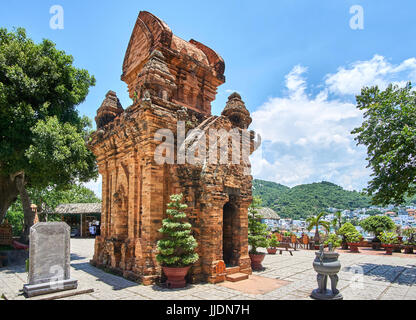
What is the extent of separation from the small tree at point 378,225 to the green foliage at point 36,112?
20936 mm

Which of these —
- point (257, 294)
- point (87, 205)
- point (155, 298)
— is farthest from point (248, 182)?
point (87, 205)

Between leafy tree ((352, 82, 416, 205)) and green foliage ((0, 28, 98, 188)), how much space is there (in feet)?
45.4

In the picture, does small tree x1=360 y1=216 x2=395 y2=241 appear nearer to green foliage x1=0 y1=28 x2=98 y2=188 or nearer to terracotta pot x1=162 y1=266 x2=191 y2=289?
terracotta pot x1=162 y1=266 x2=191 y2=289

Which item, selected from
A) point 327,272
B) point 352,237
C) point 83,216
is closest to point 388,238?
point 352,237

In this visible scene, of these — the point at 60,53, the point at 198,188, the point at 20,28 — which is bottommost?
the point at 198,188

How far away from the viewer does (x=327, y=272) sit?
23.4ft

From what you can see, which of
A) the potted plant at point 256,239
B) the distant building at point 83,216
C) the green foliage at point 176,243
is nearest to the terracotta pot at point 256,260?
the potted plant at point 256,239

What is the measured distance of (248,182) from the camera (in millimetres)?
10664

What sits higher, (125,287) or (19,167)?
(19,167)

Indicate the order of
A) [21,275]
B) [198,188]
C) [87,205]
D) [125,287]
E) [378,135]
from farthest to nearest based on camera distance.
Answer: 1. [87,205]
2. [378,135]
3. [21,275]
4. [198,188]
5. [125,287]

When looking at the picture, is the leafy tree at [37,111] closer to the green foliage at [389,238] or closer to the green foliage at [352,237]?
the green foliage at [352,237]

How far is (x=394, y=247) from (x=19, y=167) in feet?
76.7

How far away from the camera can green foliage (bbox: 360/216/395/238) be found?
815 inches

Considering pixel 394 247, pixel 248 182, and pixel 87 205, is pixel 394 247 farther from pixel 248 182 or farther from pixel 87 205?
pixel 87 205
